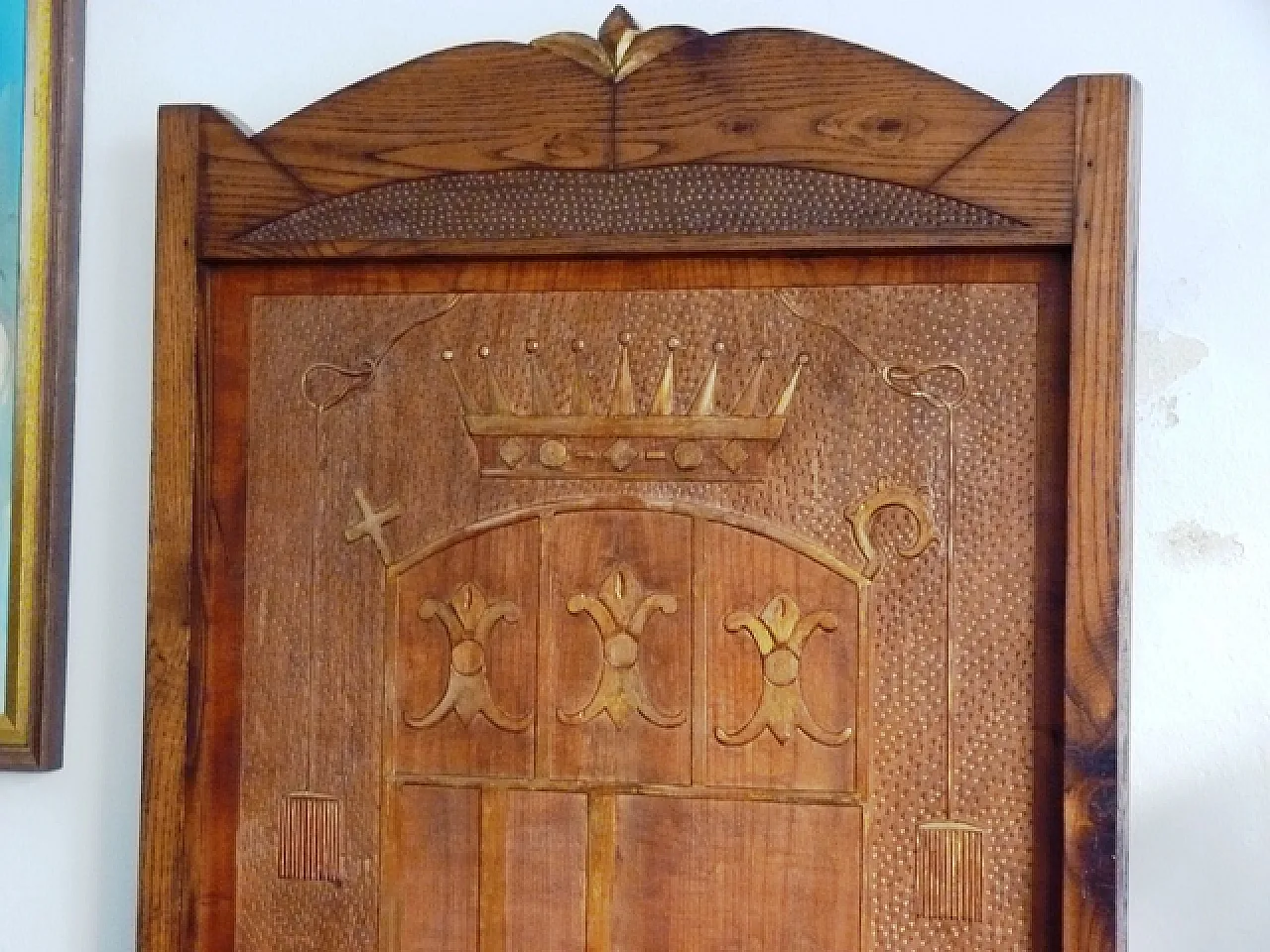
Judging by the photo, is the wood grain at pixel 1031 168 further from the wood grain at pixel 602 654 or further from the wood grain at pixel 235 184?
the wood grain at pixel 235 184

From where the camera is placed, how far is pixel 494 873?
1.41m

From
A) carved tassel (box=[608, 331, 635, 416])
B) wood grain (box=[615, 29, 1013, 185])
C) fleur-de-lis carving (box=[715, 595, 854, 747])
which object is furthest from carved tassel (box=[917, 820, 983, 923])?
wood grain (box=[615, 29, 1013, 185])

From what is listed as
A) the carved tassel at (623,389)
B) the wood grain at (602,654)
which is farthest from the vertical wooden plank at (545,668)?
the carved tassel at (623,389)

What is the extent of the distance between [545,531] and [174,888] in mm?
489

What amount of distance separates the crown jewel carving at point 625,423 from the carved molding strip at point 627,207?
110mm

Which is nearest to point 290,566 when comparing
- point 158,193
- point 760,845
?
point 158,193

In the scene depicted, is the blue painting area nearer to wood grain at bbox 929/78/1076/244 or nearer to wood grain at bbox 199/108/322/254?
wood grain at bbox 199/108/322/254

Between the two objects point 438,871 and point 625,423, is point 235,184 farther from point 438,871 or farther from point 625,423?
point 438,871

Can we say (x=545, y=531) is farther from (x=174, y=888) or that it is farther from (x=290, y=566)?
(x=174, y=888)

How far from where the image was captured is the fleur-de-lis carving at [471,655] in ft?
4.66

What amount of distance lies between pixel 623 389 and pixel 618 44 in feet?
1.03

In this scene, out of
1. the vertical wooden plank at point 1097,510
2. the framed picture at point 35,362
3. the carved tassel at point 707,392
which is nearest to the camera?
the vertical wooden plank at point 1097,510

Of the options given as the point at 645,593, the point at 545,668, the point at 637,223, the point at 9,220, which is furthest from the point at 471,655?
the point at 9,220

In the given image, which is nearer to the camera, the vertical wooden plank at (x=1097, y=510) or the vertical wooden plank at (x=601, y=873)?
the vertical wooden plank at (x=1097, y=510)
